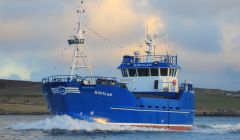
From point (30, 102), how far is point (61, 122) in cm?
10926

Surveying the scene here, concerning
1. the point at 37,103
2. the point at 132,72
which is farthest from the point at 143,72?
the point at 37,103

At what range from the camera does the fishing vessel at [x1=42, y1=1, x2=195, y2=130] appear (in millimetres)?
59031

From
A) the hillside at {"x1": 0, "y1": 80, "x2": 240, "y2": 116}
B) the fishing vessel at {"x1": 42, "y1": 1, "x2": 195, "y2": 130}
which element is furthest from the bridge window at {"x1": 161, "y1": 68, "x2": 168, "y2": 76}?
the hillside at {"x1": 0, "y1": 80, "x2": 240, "y2": 116}

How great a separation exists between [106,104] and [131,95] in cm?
307

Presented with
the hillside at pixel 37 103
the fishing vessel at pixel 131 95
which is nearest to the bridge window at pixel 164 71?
the fishing vessel at pixel 131 95

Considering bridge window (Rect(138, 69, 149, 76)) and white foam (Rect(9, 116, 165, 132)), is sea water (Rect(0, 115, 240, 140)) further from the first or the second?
bridge window (Rect(138, 69, 149, 76))

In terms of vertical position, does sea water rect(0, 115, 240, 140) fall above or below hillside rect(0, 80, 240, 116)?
below

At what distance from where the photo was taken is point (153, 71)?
226 feet

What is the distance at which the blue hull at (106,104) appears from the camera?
58.9 metres

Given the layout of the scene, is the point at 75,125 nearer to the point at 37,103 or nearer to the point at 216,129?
the point at 216,129

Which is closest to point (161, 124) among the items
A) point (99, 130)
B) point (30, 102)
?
point (99, 130)

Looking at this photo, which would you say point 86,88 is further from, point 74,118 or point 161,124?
point 161,124

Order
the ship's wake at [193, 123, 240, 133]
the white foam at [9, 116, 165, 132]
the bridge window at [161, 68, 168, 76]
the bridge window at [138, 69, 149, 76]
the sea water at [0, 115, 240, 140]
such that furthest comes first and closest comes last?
the ship's wake at [193, 123, 240, 133]
the bridge window at [161, 68, 168, 76]
the bridge window at [138, 69, 149, 76]
the white foam at [9, 116, 165, 132]
the sea water at [0, 115, 240, 140]

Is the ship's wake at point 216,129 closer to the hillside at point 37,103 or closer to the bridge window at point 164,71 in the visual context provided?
the bridge window at point 164,71
